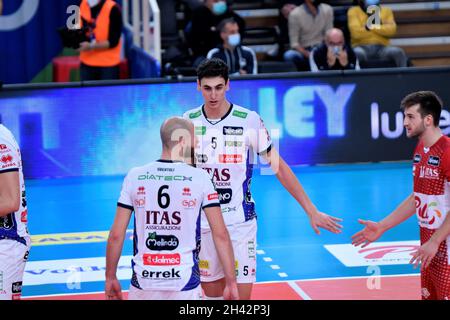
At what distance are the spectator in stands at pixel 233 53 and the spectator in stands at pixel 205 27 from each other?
730mm

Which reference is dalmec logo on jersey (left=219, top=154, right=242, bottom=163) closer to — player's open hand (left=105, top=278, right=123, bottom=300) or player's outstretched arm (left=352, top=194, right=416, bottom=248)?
player's outstretched arm (left=352, top=194, right=416, bottom=248)

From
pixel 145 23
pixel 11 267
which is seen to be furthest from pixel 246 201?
pixel 145 23

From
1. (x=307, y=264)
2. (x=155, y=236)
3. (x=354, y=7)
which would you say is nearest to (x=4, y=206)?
(x=155, y=236)

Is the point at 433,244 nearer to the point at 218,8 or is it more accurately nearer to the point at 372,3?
the point at 218,8

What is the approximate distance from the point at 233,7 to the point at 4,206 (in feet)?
46.8

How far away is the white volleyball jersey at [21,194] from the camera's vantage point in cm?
652

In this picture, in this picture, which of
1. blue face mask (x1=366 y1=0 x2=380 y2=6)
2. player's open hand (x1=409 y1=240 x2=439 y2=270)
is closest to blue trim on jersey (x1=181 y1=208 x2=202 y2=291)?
player's open hand (x1=409 y1=240 x2=439 y2=270)

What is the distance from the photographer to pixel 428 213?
7281 millimetres

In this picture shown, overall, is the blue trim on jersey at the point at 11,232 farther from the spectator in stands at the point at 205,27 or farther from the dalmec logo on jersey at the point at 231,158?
the spectator in stands at the point at 205,27

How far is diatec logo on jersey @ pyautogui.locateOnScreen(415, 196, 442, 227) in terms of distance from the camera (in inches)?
285

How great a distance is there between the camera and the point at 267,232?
12422mm

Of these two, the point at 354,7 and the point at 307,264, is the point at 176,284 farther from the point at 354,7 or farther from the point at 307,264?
the point at 354,7

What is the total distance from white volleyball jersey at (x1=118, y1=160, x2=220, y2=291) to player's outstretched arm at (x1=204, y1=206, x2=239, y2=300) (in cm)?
6
